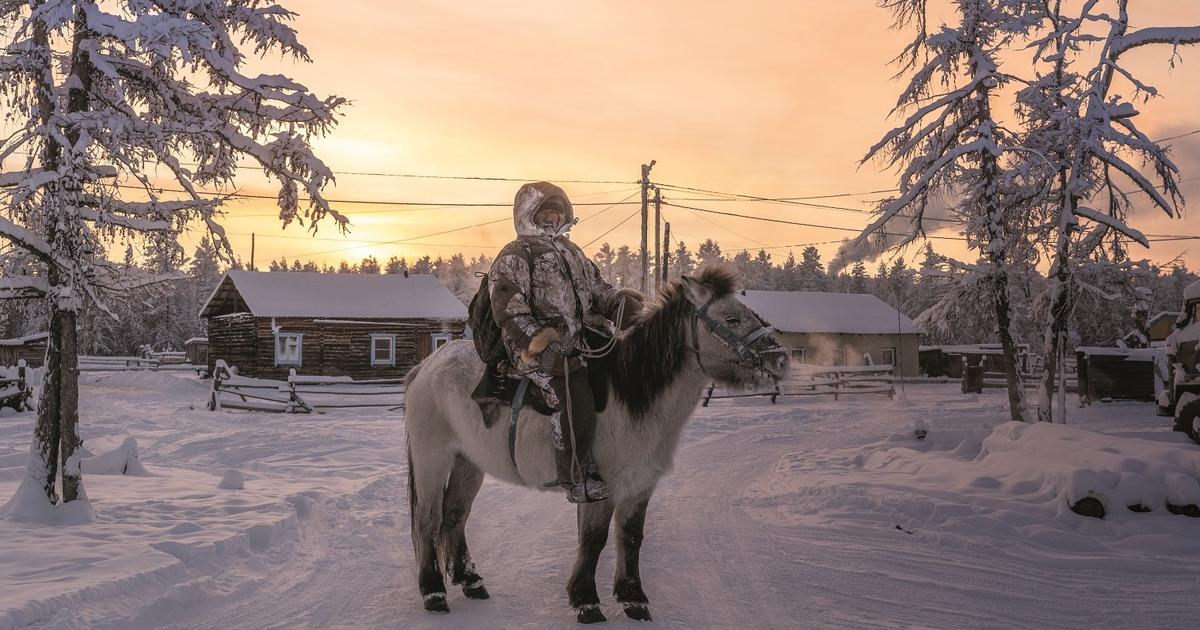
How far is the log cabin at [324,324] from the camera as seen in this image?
33062 mm

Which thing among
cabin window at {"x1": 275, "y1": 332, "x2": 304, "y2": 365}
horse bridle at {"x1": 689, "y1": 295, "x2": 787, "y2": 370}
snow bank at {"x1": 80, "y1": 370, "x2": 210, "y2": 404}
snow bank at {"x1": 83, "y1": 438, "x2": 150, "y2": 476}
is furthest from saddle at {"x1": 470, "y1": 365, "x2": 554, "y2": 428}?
cabin window at {"x1": 275, "y1": 332, "x2": 304, "y2": 365}

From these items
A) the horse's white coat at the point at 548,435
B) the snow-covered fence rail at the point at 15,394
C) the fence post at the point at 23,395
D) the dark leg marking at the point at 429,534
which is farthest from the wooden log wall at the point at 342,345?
the horse's white coat at the point at 548,435

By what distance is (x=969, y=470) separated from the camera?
9.62 metres

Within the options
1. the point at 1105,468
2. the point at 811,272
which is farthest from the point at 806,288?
the point at 1105,468

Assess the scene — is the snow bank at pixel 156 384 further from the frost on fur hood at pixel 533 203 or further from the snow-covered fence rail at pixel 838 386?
the frost on fur hood at pixel 533 203

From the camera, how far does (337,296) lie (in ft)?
117

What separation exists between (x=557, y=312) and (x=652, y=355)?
0.66 m

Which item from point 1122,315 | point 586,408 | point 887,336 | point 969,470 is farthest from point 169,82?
point 1122,315

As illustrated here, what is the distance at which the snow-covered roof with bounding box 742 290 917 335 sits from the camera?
45531 mm

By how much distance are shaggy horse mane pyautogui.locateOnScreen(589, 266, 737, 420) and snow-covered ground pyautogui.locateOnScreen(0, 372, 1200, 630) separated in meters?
1.39

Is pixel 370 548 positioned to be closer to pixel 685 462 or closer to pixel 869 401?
pixel 685 462

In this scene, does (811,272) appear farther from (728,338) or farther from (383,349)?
(728,338)

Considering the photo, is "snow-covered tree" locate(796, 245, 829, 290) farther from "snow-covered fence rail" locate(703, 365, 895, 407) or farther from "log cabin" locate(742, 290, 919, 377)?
"snow-covered fence rail" locate(703, 365, 895, 407)

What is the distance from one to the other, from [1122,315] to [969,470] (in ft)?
180
